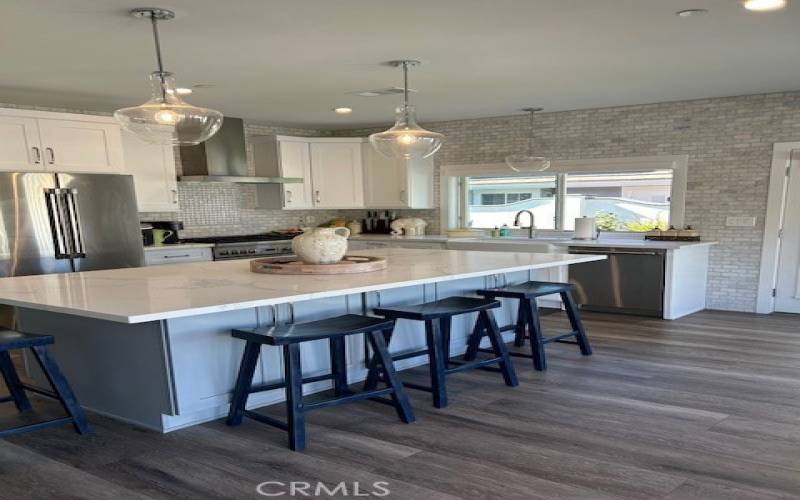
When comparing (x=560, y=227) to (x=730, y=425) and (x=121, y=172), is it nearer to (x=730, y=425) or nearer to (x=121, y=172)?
(x=730, y=425)

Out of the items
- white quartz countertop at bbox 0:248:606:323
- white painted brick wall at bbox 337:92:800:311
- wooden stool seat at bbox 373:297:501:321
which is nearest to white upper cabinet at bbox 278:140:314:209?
white quartz countertop at bbox 0:248:606:323

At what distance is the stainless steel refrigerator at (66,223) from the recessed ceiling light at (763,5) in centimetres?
485

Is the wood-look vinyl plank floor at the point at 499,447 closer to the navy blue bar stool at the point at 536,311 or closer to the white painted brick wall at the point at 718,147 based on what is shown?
the navy blue bar stool at the point at 536,311

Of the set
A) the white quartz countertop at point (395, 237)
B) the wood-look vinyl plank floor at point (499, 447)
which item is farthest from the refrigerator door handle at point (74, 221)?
the white quartz countertop at point (395, 237)

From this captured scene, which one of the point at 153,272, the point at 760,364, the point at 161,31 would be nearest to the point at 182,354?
the point at 153,272

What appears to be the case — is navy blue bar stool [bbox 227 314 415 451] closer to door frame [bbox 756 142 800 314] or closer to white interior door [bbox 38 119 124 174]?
white interior door [bbox 38 119 124 174]

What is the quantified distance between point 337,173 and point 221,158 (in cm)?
158

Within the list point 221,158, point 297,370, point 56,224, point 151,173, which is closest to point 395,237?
point 221,158

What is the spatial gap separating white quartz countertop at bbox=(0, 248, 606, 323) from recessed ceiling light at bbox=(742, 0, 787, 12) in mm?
1818

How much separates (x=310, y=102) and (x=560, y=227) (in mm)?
3211

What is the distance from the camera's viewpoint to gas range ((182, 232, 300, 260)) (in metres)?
5.91

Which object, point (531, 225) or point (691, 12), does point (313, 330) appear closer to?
point (691, 12)

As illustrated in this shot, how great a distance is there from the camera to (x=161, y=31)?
3.06m

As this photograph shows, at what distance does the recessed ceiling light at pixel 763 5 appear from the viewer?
2707mm
